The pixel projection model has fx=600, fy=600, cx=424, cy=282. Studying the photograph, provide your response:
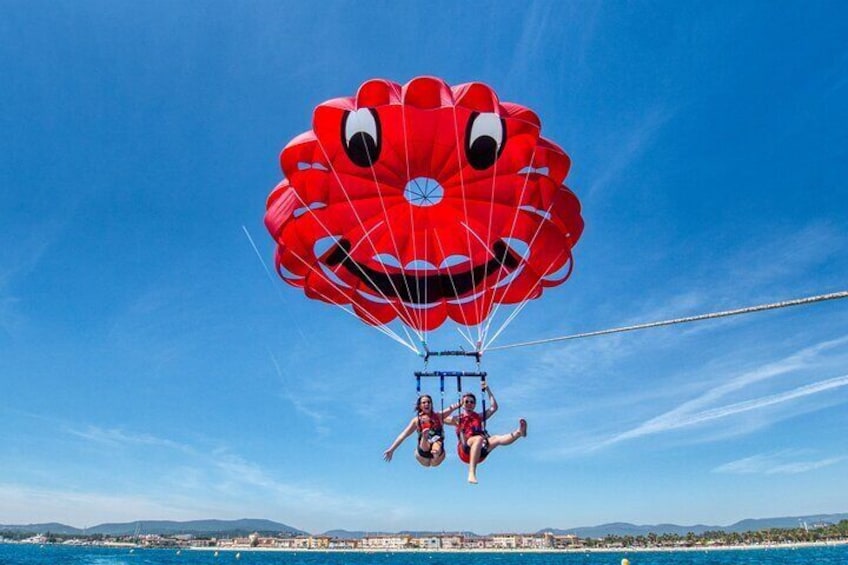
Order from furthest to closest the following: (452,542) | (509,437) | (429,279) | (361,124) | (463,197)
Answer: (452,542)
(429,279)
(463,197)
(361,124)
(509,437)

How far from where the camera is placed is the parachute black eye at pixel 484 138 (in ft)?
Answer: 29.3

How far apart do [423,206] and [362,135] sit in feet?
7.42

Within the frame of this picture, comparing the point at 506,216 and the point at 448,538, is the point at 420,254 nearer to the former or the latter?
the point at 506,216

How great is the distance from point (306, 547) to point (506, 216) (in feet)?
595

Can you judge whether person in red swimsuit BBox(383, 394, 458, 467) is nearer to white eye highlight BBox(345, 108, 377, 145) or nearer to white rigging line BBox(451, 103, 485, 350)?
white rigging line BBox(451, 103, 485, 350)

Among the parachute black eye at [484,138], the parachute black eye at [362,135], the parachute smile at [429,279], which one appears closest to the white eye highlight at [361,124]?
the parachute black eye at [362,135]

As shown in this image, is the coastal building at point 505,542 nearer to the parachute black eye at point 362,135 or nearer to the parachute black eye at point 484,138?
the parachute black eye at point 484,138

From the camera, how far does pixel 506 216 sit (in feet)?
35.4

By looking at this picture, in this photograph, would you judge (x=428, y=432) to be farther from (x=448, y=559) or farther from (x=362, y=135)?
(x=448, y=559)

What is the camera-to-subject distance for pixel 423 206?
1102 cm

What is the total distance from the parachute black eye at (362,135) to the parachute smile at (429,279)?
2.51 m

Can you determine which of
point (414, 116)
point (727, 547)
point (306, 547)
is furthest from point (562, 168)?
point (306, 547)

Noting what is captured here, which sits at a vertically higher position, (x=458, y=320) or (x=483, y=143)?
(x=483, y=143)

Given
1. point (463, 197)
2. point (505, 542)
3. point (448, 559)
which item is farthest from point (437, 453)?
point (505, 542)
